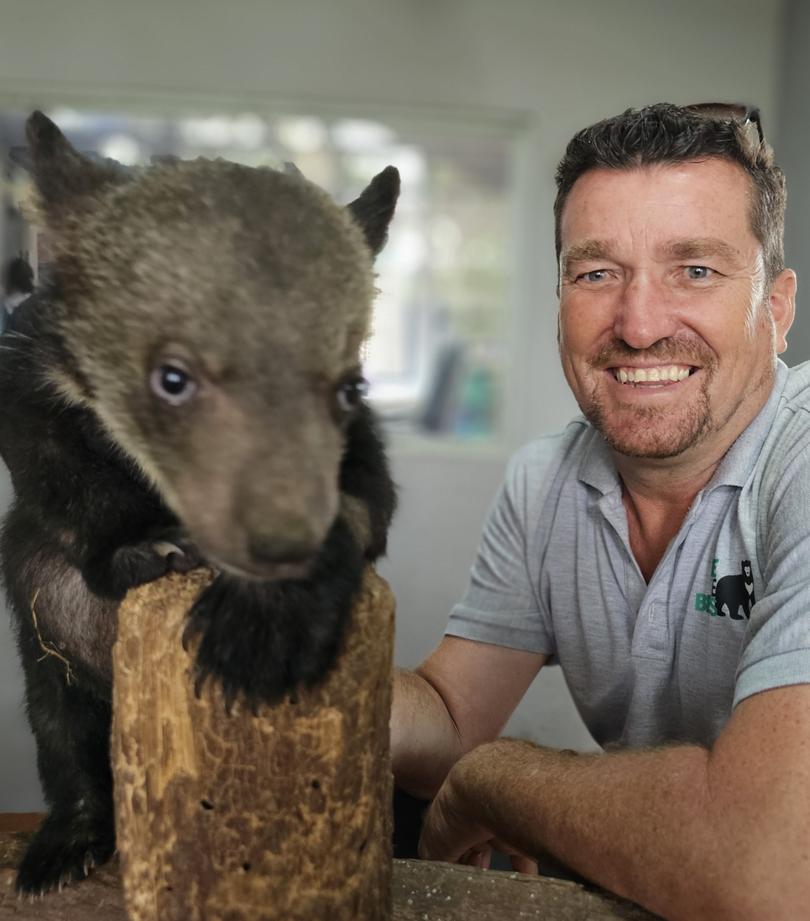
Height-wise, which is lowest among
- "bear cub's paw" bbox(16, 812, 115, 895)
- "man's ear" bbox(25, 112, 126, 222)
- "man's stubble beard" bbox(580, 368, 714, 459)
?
"bear cub's paw" bbox(16, 812, 115, 895)

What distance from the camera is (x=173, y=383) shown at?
77 centimetres

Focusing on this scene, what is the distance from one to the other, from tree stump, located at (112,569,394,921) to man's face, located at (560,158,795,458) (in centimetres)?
92

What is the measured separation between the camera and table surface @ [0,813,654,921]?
1082 mm

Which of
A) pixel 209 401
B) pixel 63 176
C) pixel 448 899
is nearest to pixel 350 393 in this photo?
pixel 209 401

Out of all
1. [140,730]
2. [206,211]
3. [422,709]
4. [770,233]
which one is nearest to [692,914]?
[140,730]

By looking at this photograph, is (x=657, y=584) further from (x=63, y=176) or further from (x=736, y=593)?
(x=63, y=176)

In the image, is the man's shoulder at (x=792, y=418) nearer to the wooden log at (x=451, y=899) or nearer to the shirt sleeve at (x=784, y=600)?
the shirt sleeve at (x=784, y=600)

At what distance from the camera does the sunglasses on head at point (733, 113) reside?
5.32 feet

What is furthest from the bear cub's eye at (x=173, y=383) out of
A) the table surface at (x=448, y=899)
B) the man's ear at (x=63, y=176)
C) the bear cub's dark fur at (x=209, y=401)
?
the table surface at (x=448, y=899)

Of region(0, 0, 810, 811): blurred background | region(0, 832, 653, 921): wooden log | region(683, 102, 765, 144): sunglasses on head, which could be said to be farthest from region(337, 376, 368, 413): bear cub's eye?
region(0, 0, 810, 811): blurred background

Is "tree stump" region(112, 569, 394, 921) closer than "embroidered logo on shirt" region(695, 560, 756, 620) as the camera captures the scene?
Yes

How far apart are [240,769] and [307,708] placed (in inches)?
3.2

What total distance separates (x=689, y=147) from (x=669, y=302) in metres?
0.26

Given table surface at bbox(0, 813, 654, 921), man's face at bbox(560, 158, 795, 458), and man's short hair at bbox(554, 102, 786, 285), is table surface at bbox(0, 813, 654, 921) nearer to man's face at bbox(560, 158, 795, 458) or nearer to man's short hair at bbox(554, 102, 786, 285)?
man's face at bbox(560, 158, 795, 458)
